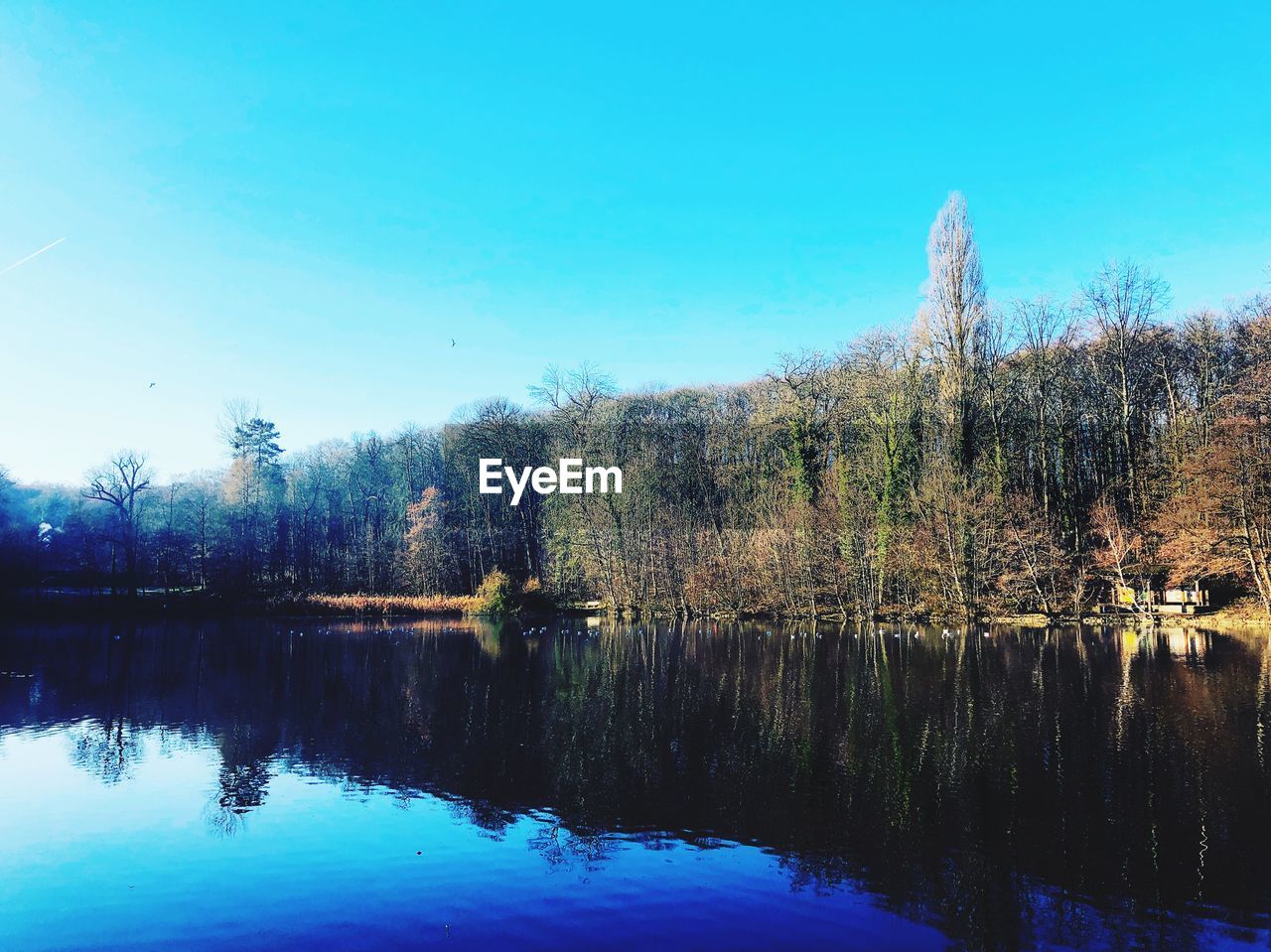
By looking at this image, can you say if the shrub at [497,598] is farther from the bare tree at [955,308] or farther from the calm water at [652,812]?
the bare tree at [955,308]

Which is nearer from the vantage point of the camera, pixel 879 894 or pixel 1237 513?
pixel 879 894

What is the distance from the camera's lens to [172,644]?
1436 inches

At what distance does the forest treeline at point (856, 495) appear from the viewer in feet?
125

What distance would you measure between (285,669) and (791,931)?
2402 centimetres

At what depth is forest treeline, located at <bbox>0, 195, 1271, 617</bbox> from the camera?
3825 cm

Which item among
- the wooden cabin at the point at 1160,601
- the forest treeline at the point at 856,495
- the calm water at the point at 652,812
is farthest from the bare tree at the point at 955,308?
the calm water at the point at 652,812

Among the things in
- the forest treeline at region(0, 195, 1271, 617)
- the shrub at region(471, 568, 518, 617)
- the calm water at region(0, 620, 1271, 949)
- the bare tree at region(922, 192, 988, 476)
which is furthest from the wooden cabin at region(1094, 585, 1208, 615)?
the shrub at region(471, 568, 518, 617)

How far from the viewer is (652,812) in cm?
1133

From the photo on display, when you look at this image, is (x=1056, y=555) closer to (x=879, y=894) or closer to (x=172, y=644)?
(x=879, y=894)

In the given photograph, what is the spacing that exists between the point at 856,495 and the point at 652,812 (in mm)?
34055

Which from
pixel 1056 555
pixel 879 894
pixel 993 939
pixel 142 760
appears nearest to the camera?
pixel 993 939

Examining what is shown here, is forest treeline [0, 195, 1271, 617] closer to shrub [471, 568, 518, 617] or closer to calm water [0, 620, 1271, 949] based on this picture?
shrub [471, 568, 518, 617]

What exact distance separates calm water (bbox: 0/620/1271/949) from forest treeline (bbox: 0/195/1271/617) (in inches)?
650

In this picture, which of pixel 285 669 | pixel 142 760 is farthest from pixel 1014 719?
pixel 285 669
